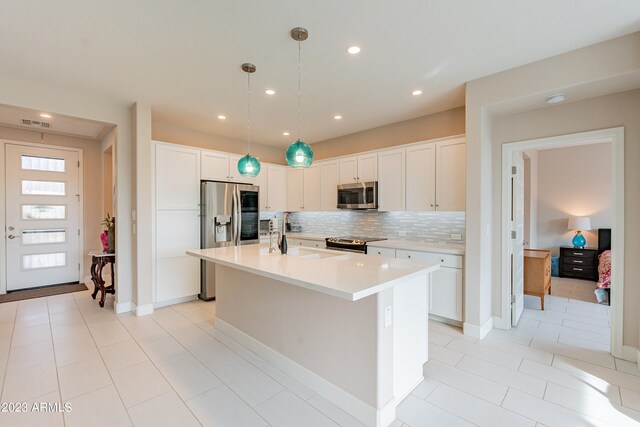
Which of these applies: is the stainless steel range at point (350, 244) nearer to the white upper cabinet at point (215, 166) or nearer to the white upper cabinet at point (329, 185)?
the white upper cabinet at point (329, 185)

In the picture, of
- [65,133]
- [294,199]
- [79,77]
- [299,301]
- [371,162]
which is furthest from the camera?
[294,199]

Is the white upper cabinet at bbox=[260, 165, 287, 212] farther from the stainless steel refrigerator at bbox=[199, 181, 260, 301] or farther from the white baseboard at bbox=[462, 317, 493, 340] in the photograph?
the white baseboard at bbox=[462, 317, 493, 340]

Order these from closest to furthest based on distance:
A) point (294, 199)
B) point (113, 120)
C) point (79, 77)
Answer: point (79, 77)
point (113, 120)
point (294, 199)

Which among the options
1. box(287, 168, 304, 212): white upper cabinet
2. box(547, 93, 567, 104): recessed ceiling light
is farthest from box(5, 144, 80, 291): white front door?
box(547, 93, 567, 104): recessed ceiling light

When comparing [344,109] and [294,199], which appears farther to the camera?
[294,199]

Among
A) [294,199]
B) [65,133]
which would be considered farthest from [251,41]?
[65,133]

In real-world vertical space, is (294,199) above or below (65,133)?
below

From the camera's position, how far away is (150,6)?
200cm

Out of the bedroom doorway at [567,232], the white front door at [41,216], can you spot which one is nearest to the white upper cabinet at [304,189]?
the bedroom doorway at [567,232]

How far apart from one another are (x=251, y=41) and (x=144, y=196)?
8.17 ft

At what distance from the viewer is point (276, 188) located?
5.61 meters

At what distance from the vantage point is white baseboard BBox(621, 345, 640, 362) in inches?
102

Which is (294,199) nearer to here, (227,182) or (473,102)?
(227,182)

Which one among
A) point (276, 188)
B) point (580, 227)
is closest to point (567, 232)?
point (580, 227)
